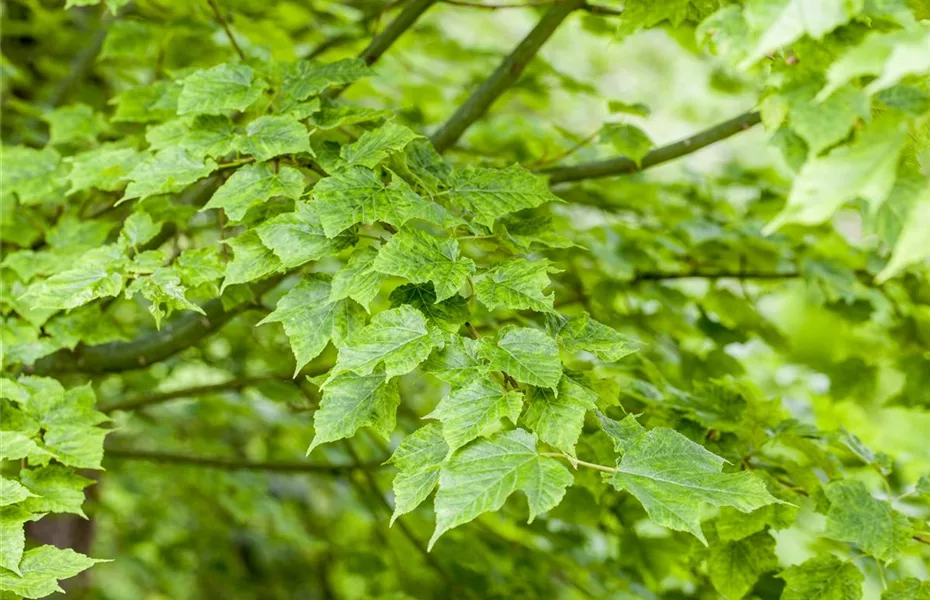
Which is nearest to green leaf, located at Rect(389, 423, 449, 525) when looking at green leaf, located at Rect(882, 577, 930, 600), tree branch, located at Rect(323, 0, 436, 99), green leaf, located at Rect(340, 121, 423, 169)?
green leaf, located at Rect(340, 121, 423, 169)

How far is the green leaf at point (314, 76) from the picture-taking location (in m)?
1.45

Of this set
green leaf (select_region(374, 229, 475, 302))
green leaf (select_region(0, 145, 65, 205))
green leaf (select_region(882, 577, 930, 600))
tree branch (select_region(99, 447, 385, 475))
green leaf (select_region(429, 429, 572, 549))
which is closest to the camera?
green leaf (select_region(429, 429, 572, 549))

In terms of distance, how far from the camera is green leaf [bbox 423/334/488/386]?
1.09m

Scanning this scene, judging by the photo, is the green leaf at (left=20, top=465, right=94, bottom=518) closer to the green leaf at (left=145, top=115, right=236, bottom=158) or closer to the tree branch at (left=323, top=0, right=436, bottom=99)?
the green leaf at (left=145, top=115, right=236, bottom=158)

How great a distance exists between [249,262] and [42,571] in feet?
1.67

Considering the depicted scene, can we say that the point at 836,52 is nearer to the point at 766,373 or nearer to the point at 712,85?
the point at 712,85

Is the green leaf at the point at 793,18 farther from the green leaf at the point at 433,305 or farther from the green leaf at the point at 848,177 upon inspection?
the green leaf at the point at 433,305

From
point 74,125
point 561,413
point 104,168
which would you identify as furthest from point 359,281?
point 74,125

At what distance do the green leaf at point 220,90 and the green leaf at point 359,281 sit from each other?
388 millimetres

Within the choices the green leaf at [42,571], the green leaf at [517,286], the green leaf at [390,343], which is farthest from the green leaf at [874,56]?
the green leaf at [42,571]

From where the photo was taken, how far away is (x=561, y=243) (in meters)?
1.31

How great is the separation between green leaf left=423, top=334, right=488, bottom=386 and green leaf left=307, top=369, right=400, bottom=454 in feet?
0.25

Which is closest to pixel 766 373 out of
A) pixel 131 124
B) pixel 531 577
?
pixel 531 577

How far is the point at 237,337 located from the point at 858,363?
6.11 ft
